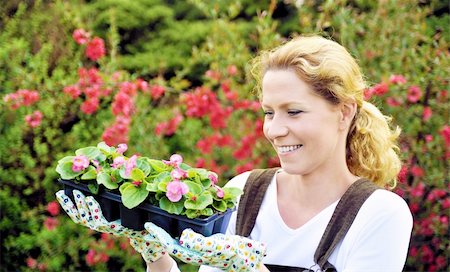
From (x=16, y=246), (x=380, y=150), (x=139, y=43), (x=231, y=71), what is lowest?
(x=16, y=246)

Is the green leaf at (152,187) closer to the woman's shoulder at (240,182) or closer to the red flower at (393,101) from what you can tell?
the woman's shoulder at (240,182)

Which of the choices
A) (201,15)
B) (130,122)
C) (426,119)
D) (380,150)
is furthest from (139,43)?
(380,150)

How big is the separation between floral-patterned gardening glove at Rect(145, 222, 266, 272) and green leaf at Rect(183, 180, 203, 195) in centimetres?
11

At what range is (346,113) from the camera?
1.93 meters

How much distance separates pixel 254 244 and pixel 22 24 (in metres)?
2.67

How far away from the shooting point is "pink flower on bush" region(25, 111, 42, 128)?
11.4 ft

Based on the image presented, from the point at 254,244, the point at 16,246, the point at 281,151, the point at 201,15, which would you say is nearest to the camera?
the point at 254,244

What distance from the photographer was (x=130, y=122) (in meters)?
3.59

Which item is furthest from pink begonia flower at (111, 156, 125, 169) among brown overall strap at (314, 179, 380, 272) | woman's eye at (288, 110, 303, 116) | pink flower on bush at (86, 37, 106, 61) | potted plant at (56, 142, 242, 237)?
pink flower on bush at (86, 37, 106, 61)

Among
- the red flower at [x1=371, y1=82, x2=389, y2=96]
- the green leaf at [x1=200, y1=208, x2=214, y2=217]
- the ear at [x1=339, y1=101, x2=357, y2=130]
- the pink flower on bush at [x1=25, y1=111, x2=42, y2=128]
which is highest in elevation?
the ear at [x1=339, y1=101, x2=357, y2=130]

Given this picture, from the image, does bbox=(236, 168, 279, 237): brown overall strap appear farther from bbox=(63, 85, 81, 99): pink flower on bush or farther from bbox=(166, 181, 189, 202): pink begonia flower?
bbox=(63, 85, 81, 99): pink flower on bush

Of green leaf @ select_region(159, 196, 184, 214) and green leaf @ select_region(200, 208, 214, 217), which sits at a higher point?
green leaf @ select_region(159, 196, 184, 214)

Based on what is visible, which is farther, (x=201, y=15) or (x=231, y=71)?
(x=201, y=15)

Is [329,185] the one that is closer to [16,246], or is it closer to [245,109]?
[245,109]
